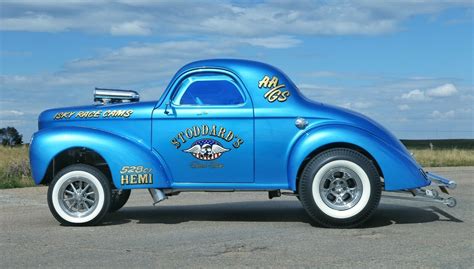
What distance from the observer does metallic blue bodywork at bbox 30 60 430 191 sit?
7.62 meters

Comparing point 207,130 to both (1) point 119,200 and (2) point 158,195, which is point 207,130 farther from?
(1) point 119,200

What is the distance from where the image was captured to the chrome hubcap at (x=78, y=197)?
7.96m

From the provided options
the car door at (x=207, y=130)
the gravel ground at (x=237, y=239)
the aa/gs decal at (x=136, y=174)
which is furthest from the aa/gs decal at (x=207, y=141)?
the gravel ground at (x=237, y=239)

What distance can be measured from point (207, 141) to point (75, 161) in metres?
2.00

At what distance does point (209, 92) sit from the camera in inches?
315

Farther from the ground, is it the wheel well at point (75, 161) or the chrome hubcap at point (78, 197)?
the wheel well at point (75, 161)

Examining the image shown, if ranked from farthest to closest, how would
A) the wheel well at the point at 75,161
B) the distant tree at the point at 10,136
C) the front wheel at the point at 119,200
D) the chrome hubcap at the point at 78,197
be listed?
the distant tree at the point at 10,136, the front wheel at the point at 119,200, the wheel well at the point at 75,161, the chrome hubcap at the point at 78,197

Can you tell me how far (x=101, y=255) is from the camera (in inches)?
240

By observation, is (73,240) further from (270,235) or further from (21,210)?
(21,210)

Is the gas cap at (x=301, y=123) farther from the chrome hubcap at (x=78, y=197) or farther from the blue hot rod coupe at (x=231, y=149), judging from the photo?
the chrome hubcap at (x=78, y=197)

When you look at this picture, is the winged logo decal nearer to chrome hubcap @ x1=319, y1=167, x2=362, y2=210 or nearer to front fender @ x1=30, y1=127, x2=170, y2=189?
front fender @ x1=30, y1=127, x2=170, y2=189

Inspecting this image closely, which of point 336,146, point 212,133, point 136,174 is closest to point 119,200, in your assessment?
point 136,174

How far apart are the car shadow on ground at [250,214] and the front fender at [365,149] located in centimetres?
63

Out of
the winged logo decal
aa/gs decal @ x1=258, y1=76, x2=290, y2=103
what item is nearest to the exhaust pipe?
the winged logo decal
